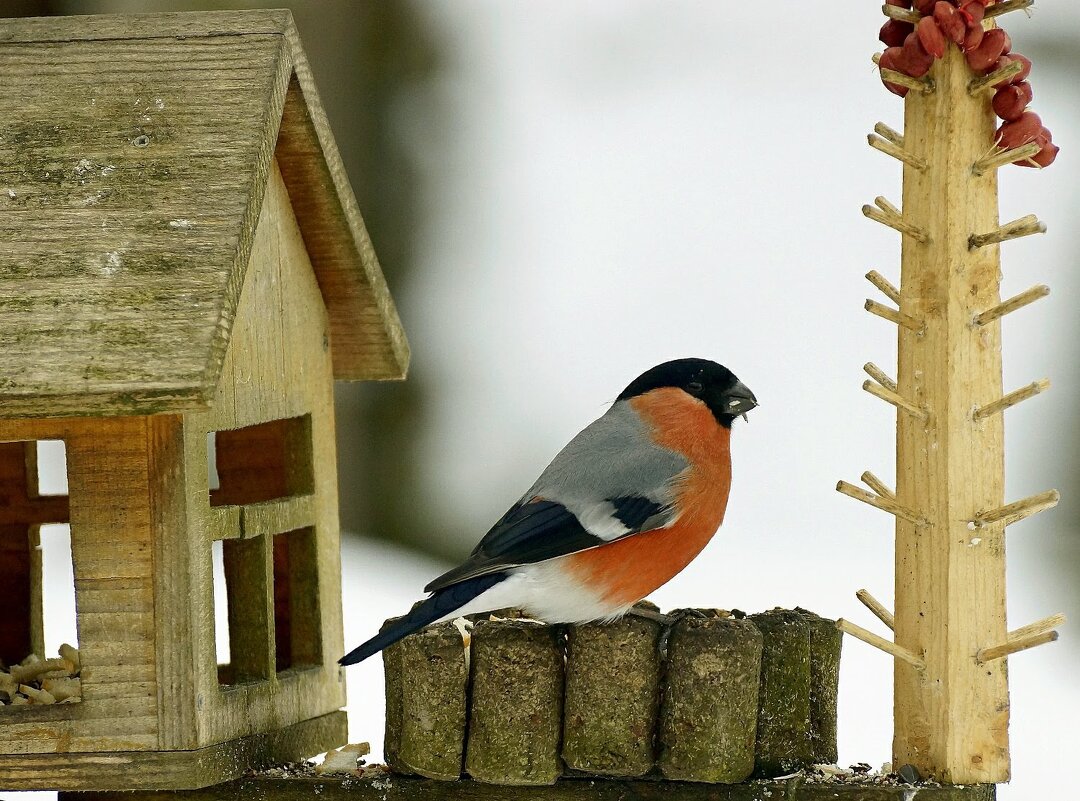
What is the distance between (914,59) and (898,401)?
2.01 feet

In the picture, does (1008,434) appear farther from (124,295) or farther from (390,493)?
(124,295)

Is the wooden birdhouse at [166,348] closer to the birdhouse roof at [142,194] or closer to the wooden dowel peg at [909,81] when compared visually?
the birdhouse roof at [142,194]

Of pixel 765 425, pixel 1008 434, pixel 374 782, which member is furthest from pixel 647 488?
pixel 1008 434

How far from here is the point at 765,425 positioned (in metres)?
5.96

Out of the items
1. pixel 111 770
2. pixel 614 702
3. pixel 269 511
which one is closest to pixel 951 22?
pixel 614 702

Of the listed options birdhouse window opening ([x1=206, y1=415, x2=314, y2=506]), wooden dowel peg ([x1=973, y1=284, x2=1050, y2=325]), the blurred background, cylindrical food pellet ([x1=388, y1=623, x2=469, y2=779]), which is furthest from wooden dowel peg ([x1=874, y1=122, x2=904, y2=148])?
the blurred background

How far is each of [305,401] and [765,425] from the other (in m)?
3.16

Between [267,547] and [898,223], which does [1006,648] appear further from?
[267,547]

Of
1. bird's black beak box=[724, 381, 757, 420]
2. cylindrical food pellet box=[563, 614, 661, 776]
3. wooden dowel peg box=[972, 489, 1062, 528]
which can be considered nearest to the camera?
wooden dowel peg box=[972, 489, 1062, 528]

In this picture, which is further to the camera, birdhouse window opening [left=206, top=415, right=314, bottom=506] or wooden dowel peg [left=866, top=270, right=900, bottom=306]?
birdhouse window opening [left=206, top=415, right=314, bottom=506]

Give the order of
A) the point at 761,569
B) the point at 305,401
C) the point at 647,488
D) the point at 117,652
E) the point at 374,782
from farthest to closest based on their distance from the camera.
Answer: the point at 761,569, the point at 305,401, the point at 647,488, the point at 374,782, the point at 117,652

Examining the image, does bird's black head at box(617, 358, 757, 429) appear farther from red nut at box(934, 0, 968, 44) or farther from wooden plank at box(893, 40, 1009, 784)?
→ red nut at box(934, 0, 968, 44)

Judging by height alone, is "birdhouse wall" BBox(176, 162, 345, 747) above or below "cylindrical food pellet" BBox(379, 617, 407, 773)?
above

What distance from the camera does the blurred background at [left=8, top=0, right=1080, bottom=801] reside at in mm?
5785
